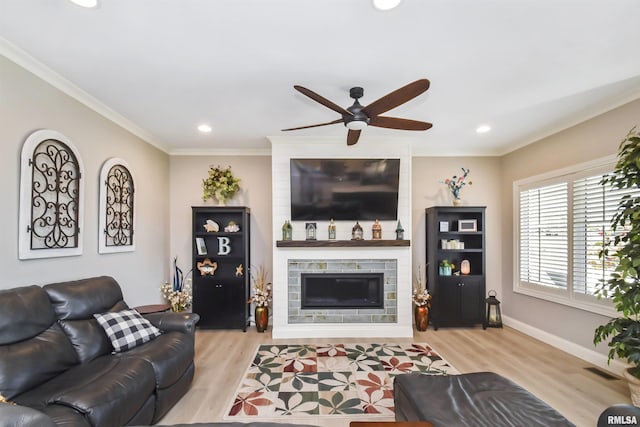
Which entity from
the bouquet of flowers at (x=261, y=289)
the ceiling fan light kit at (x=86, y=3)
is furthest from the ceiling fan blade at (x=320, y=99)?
the bouquet of flowers at (x=261, y=289)

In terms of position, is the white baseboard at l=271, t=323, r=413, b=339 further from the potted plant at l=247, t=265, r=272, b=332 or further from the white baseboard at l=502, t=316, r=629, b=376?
the white baseboard at l=502, t=316, r=629, b=376

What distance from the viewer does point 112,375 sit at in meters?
Result: 1.89

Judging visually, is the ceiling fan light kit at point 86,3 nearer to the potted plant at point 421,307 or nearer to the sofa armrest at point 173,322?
the sofa armrest at point 173,322

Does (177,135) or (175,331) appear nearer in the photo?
(175,331)

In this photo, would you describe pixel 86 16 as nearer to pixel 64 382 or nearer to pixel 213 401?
pixel 64 382

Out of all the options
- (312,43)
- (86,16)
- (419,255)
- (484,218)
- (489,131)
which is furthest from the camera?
(419,255)

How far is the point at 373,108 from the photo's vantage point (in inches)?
94.2

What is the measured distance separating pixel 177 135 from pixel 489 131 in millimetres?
4054

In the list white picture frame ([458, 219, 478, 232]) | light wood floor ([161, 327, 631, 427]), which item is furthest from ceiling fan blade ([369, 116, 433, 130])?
light wood floor ([161, 327, 631, 427])

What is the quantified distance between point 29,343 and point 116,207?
1.73 m

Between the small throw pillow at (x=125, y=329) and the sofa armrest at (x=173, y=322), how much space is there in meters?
0.10

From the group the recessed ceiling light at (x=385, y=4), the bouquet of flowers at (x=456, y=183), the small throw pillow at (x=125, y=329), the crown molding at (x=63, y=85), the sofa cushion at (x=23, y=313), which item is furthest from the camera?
the bouquet of flowers at (x=456, y=183)

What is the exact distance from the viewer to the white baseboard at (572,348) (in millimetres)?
2932

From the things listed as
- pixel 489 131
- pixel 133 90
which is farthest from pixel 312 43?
pixel 489 131
